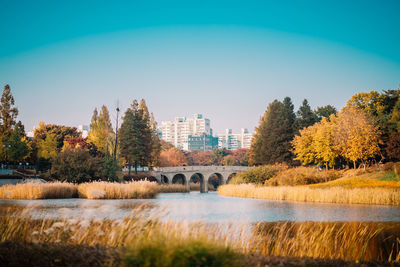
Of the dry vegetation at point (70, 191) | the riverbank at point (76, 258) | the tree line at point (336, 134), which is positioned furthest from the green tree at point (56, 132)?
the riverbank at point (76, 258)

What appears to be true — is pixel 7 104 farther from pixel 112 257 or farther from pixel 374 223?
pixel 112 257

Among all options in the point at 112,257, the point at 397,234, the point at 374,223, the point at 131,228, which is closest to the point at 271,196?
the point at 374,223

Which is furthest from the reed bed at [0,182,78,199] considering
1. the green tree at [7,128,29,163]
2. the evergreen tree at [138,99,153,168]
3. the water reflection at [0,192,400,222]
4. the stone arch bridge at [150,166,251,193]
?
the stone arch bridge at [150,166,251,193]

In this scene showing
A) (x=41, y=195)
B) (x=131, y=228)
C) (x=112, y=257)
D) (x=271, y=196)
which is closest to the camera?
(x=112, y=257)

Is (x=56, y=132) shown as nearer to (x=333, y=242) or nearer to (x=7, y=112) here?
(x=7, y=112)

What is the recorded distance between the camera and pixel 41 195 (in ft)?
90.1

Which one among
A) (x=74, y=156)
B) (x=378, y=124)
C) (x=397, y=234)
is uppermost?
(x=378, y=124)

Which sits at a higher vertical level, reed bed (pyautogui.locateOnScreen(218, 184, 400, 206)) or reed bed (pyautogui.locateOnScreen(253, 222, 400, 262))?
reed bed (pyautogui.locateOnScreen(218, 184, 400, 206))

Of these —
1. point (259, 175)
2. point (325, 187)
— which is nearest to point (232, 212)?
point (325, 187)

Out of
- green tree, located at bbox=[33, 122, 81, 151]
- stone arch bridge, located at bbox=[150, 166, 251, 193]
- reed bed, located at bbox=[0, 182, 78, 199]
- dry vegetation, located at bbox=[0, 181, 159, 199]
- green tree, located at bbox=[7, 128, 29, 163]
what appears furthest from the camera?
green tree, located at bbox=[33, 122, 81, 151]

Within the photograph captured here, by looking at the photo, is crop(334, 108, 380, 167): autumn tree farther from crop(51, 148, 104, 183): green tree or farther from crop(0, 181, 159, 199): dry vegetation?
crop(51, 148, 104, 183): green tree

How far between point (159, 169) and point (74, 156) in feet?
92.0

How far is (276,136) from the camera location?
60.0 m

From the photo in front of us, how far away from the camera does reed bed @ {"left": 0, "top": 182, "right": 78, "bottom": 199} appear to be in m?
26.1
